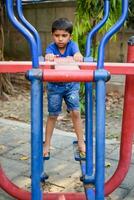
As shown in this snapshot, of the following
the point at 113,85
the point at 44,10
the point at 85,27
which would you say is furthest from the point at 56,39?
the point at 44,10

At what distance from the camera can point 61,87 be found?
2865mm

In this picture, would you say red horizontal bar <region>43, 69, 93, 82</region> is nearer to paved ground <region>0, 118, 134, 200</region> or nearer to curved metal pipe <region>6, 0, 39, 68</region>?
curved metal pipe <region>6, 0, 39, 68</region>

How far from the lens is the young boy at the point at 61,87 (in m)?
2.68

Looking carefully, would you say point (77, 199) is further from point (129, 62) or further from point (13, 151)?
point (13, 151)

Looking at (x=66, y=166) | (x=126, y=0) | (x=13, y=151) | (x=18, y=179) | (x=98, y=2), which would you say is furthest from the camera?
(x=98, y=2)

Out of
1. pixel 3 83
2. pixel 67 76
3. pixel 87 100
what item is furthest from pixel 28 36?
pixel 3 83

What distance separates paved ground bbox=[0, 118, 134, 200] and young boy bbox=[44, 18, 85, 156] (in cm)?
38

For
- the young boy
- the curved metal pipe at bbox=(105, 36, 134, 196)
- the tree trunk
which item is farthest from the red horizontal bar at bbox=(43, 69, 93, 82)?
the tree trunk

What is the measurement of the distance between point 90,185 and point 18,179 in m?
0.93

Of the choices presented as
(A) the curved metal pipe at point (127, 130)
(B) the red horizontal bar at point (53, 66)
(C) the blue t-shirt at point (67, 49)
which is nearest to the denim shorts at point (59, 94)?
(C) the blue t-shirt at point (67, 49)

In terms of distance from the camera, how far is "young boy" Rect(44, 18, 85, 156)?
268cm

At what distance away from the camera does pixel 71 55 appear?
279cm

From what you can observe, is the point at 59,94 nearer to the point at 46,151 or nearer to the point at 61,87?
the point at 61,87

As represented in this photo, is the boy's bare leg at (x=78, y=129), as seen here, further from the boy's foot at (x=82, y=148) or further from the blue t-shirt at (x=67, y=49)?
the blue t-shirt at (x=67, y=49)
